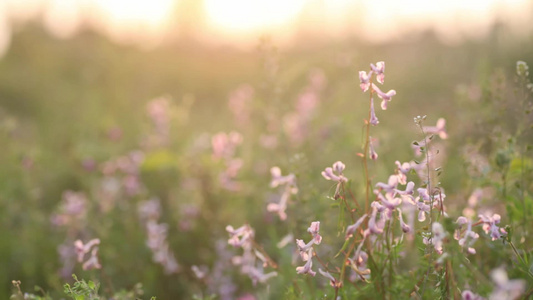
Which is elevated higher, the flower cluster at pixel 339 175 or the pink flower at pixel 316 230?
the flower cluster at pixel 339 175

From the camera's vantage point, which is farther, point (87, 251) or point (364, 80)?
point (87, 251)

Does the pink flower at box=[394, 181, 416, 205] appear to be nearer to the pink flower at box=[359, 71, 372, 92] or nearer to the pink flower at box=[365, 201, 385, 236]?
the pink flower at box=[365, 201, 385, 236]

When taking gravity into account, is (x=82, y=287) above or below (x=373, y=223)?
above

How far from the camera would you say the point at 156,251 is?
2.69 metres

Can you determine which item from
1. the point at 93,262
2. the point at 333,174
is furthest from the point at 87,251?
the point at 333,174

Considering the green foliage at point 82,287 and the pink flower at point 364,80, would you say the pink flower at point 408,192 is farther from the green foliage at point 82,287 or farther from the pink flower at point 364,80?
the green foliage at point 82,287

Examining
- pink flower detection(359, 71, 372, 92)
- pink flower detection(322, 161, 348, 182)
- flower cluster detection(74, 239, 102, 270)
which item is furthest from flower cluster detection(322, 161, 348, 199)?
flower cluster detection(74, 239, 102, 270)

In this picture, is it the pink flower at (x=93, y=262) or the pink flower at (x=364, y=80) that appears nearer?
the pink flower at (x=364, y=80)

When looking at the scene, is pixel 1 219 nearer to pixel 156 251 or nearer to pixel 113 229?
pixel 113 229

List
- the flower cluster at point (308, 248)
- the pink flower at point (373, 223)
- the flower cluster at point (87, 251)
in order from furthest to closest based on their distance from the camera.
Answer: the flower cluster at point (87, 251) < the flower cluster at point (308, 248) < the pink flower at point (373, 223)

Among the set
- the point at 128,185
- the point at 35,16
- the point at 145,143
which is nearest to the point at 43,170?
the point at 145,143

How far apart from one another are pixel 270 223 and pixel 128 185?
3.60ft

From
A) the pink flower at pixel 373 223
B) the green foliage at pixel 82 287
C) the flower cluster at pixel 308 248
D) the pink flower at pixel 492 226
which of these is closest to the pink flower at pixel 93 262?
the green foliage at pixel 82 287

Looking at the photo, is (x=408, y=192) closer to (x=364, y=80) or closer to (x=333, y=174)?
(x=333, y=174)
